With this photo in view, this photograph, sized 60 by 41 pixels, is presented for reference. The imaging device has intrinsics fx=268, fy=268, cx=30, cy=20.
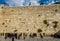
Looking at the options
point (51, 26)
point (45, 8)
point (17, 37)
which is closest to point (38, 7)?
point (45, 8)

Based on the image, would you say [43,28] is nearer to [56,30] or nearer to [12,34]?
[56,30]

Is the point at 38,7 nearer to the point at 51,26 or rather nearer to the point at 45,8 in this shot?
the point at 45,8

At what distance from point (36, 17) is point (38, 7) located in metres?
0.90

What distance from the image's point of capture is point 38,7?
2352 centimetres

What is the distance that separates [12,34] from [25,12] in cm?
232

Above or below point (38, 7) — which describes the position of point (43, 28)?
below

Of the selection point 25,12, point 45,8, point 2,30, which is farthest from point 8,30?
point 45,8

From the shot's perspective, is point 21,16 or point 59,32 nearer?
point 59,32

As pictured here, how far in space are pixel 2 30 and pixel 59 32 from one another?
202 inches

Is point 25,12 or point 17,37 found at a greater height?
point 25,12

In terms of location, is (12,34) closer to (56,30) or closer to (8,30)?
(8,30)

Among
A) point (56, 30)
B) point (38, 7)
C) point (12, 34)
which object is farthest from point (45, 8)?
point (12, 34)

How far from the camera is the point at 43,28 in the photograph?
23094 millimetres

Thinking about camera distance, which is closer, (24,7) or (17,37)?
(17,37)
